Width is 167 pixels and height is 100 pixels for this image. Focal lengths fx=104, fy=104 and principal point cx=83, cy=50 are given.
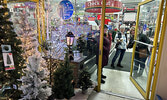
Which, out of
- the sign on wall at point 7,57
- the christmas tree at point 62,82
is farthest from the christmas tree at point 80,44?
the sign on wall at point 7,57

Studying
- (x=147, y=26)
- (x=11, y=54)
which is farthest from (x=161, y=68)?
(x=11, y=54)

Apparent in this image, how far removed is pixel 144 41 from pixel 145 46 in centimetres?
13

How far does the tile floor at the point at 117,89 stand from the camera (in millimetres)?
2436

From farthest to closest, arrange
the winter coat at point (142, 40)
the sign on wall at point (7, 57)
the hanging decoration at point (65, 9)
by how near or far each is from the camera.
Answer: the hanging decoration at point (65, 9) < the winter coat at point (142, 40) < the sign on wall at point (7, 57)

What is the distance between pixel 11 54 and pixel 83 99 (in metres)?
1.49

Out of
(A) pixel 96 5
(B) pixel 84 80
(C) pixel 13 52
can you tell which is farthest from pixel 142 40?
(C) pixel 13 52

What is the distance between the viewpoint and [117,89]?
8.98ft

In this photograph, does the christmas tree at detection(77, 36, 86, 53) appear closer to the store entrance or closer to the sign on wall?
the store entrance

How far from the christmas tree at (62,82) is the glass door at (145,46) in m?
1.75

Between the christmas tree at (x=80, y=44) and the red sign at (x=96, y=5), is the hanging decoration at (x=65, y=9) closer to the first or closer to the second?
the red sign at (x=96, y=5)

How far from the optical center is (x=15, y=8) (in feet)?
11.8

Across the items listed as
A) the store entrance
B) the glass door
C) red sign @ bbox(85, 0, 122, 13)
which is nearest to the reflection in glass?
the glass door

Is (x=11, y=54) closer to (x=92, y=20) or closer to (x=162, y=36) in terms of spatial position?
(x=92, y=20)

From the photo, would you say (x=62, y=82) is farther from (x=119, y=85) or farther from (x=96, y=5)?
(x=96, y=5)
